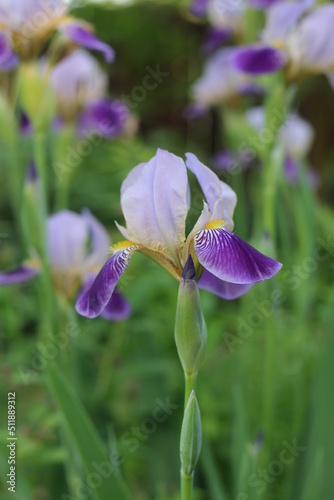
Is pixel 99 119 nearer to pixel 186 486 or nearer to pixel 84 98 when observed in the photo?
pixel 84 98

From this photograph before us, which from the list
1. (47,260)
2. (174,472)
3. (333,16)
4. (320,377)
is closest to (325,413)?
(320,377)

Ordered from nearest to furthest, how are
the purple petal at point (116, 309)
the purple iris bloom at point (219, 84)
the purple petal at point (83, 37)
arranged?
the purple petal at point (116, 309), the purple petal at point (83, 37), the purple iris bloom at point (219, 84)

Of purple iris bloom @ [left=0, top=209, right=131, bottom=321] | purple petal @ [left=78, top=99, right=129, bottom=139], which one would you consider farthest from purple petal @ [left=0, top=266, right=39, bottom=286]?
purple petal @ [left=78, top=99, right=129, bottom=139]

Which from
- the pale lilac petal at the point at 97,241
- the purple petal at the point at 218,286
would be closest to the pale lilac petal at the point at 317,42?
the pale lilac petal at the point at 97,241

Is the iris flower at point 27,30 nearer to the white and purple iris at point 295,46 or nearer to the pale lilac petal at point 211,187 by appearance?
the white and purple iris at point 295,46

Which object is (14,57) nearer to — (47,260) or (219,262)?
(47,260)

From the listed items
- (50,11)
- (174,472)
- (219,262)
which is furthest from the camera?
(174,472)
